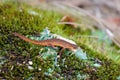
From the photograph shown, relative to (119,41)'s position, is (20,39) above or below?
above

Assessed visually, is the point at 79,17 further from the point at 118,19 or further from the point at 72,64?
the point at 118,19

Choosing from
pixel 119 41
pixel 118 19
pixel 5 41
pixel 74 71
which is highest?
pixel 5 41

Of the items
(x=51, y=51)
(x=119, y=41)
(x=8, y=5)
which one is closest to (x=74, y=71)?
(x=51, y=51)

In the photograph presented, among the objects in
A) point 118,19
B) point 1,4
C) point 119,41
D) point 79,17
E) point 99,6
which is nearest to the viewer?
point 1,4

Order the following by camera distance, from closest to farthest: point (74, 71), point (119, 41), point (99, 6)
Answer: point (74, 71)
point (119, 41)
point (99, 6)

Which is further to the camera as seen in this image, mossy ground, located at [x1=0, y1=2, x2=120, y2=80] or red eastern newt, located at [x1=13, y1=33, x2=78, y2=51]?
red eastern newt, located at [x1=13, y1=33, x2=78, y2=51]

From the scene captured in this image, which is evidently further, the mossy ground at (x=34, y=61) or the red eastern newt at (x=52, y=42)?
the red eastern newt at (x=52, y=42)

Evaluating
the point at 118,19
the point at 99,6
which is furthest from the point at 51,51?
the point at 99,6

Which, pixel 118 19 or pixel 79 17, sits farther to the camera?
pixel 118 19

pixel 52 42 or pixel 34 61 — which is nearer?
pixel 34 61
